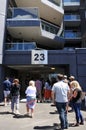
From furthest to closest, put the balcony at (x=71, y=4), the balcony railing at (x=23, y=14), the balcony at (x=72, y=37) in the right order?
the balcony at (x=71, y=4), the balcony at (x=72, y=37), the balcony railing at (x=23, y=14)

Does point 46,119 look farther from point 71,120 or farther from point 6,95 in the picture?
point 6,95

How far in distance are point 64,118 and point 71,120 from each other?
2.59 m

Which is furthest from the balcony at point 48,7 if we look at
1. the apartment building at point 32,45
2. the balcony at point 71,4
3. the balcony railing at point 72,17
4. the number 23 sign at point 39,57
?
the balcony at point 71,4

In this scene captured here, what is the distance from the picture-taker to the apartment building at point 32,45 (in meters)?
24.9

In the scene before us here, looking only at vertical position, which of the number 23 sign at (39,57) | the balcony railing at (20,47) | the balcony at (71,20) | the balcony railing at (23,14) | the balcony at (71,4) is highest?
the balcony at (71,4)

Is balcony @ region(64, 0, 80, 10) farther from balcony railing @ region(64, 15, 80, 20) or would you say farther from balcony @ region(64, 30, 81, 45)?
balcony @ region(64, 30, 81, 45)

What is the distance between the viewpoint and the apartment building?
24859 mm

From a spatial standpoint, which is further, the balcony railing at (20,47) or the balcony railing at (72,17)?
the balcony railing at (72,17)

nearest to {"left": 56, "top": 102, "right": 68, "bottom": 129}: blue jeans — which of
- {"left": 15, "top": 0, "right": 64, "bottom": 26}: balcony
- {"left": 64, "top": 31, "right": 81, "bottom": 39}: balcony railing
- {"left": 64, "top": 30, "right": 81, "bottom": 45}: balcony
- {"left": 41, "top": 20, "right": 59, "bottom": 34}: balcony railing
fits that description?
{"left": 41, "top": 20, "right": 59, "bottom": 34}: balcony railing

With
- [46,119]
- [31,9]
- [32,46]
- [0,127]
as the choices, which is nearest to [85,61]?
[32,46]

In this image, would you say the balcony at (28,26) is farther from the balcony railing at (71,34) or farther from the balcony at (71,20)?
the balcony at (71,20)

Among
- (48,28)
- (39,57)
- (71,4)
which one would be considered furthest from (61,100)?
(71,4)

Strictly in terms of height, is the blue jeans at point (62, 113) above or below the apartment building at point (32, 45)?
below

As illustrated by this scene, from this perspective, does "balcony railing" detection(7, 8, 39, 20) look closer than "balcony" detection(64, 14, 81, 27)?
Yes
